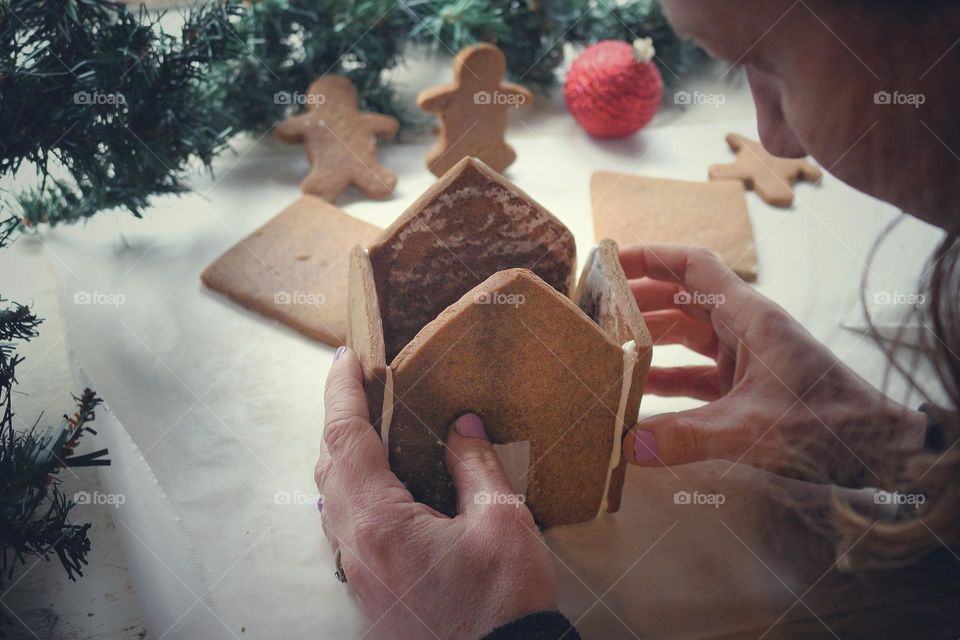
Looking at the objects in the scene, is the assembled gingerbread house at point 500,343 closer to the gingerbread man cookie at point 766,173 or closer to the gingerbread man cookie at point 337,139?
the gingerbread man cookie at point 337,139

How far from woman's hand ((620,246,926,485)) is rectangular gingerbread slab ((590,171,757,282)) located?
1.11 feet

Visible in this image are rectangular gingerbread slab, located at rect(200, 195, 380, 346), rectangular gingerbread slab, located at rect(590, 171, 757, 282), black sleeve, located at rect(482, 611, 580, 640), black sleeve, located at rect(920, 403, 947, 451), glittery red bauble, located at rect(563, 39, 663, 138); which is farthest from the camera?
glittery red bauble, located at rect(563, 39, 663, 138)

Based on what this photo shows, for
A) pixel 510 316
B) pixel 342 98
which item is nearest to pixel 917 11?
pixel 510 316

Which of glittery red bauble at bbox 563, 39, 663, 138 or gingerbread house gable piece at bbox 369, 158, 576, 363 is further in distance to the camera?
glittery red bauble at bbox 563, 39, 663, 138

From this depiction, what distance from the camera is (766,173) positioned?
1762 millimetres

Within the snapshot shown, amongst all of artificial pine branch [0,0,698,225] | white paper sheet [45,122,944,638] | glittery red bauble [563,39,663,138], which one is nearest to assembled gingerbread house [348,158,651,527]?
white paper sheet [45,122,944,638]

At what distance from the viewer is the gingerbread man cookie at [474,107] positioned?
1633mm

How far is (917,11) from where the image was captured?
0.84 m

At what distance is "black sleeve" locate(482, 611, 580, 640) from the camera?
0.84 meters

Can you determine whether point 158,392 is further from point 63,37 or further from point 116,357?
point 63,37

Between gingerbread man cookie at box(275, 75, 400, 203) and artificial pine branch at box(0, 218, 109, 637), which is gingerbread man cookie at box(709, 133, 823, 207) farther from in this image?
artificial pine branch at box(0, 218, 109, 637)

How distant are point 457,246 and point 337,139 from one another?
0.79 metres

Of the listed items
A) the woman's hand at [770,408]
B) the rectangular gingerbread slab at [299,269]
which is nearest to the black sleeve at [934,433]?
the woman's hand at [770,408]

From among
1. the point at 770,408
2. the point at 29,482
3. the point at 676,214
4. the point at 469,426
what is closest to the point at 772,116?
the point at 770,408
